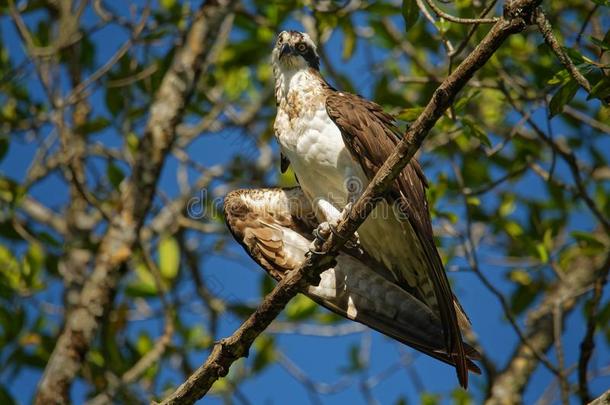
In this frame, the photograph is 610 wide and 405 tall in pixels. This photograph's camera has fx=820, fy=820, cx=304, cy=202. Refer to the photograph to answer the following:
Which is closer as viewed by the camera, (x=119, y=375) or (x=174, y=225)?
(x=119, y=375)

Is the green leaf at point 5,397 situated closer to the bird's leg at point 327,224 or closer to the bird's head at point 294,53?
the bird's leg at point 327,224

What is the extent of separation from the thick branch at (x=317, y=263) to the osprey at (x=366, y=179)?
36 cm

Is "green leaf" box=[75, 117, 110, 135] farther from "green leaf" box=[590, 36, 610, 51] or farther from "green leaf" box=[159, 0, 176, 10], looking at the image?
"green leaf" box=[590, 36, 610, 51]

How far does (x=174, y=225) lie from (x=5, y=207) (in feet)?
4.67

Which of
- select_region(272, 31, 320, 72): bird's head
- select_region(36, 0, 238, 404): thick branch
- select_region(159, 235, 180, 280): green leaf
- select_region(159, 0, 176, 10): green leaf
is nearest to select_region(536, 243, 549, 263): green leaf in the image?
select_region(272, 31, 320, 72): bird's head

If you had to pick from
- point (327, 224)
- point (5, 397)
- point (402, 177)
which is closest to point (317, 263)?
point (327, 224)

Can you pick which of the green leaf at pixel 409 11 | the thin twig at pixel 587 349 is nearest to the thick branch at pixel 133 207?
the green leaf at pixel 409 11

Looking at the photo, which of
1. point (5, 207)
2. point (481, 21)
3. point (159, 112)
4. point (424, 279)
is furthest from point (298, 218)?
point (5, 207)

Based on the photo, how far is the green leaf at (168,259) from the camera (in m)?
7.04

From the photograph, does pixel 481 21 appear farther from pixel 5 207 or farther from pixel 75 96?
pixel 5 207

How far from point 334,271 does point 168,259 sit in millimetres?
2400

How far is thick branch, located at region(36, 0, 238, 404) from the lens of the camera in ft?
17.9

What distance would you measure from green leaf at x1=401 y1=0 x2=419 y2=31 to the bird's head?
3.19 feet

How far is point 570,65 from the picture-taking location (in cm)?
369
